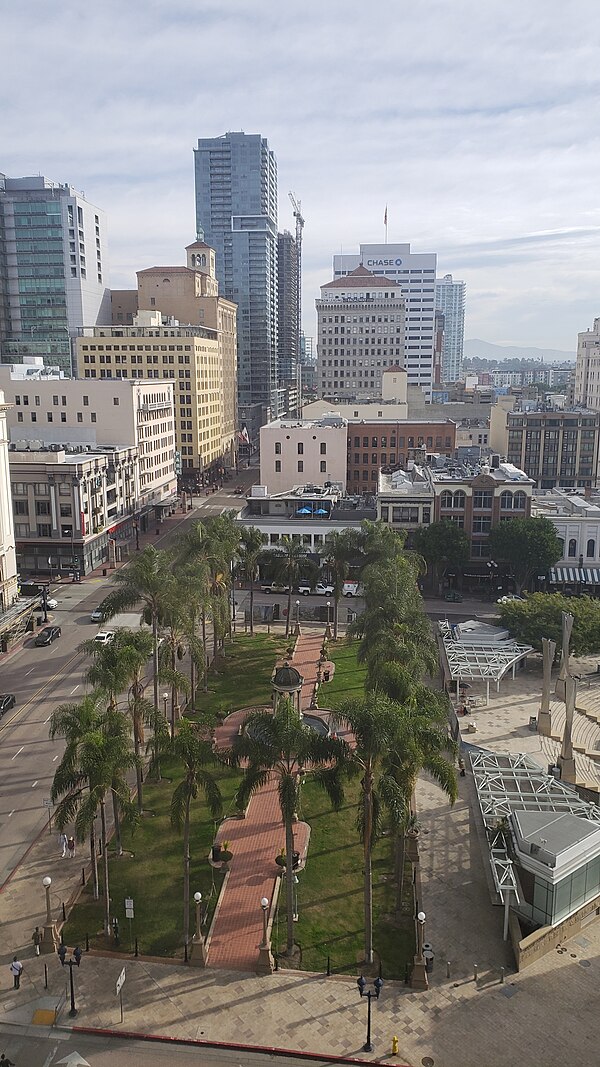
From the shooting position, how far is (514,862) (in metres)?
41.1

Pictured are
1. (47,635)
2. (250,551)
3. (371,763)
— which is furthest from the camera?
(47,635)

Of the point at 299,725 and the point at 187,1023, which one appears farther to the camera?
the point at 299,725

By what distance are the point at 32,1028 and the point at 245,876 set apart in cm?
1303

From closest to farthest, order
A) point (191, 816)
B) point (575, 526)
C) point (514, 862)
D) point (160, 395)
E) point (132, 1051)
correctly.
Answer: point (132, 1051)
point (514, 862)
point (191, 816)
point (575, 526)
point (160, 395)

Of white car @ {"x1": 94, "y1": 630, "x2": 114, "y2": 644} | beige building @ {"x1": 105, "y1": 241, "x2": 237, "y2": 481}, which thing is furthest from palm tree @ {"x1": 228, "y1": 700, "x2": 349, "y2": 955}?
beige building @ {"x1": 105, "y1": 241, "x2": 237, "y2": 481}

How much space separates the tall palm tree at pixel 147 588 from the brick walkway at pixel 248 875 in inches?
397

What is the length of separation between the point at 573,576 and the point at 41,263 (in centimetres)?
15185

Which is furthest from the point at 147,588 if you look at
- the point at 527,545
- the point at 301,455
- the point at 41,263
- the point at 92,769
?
the point at 41,263

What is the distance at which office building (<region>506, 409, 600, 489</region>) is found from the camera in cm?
14912

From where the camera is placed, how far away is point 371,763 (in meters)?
36.0

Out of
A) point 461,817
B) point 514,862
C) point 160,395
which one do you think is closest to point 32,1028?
point 514,862

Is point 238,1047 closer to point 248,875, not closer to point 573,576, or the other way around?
point 248,875

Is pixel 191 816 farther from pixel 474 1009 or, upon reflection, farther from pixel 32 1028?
pixel 474 1009

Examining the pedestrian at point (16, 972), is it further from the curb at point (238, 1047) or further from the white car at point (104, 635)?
the white car at point (104, 635)
